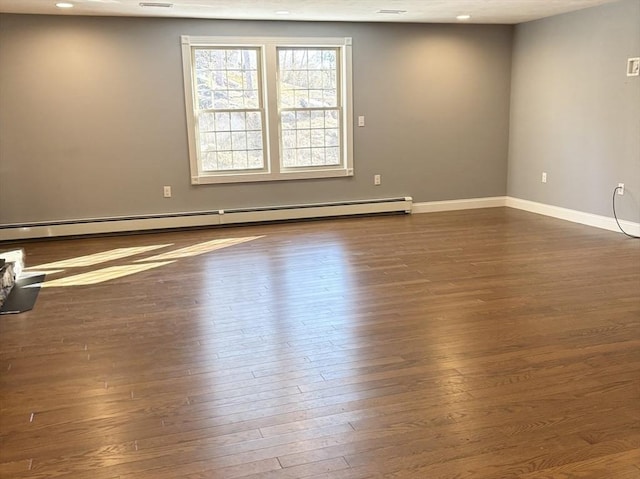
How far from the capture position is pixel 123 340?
3273mm

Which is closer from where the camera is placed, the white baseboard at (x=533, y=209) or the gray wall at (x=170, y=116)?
the gray wall at (x=170, y=116)

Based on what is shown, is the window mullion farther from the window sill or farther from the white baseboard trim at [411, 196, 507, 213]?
the white baseboard trim at [411, 196, 507, 213]

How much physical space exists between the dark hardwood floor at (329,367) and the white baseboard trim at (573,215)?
0.87 m

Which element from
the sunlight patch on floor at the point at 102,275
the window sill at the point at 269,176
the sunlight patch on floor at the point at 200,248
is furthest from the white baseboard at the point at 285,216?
the sunlight patch on floor at the point at 102,275

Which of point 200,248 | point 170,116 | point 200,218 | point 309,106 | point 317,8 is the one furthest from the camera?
point 309,106

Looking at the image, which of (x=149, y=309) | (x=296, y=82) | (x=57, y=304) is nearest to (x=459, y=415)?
Answer: (x=149, y=309)

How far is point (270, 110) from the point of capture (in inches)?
257

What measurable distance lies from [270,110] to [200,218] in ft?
4.81

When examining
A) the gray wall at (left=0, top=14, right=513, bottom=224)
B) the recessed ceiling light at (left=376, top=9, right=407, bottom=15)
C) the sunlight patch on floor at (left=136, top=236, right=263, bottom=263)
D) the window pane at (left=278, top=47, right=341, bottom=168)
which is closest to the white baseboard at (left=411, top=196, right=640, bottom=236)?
the gray wall at (left=0, top=14, right=513, bottom=224)

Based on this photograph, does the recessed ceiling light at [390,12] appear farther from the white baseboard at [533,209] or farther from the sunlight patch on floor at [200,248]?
the sunlight patch on floor at [200,248]

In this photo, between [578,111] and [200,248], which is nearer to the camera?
[200,248]

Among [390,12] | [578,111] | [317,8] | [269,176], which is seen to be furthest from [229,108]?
[578,111]

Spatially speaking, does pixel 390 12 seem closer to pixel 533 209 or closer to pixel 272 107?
pixel 272 107

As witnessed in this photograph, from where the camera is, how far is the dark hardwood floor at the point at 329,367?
2109 millimetres
